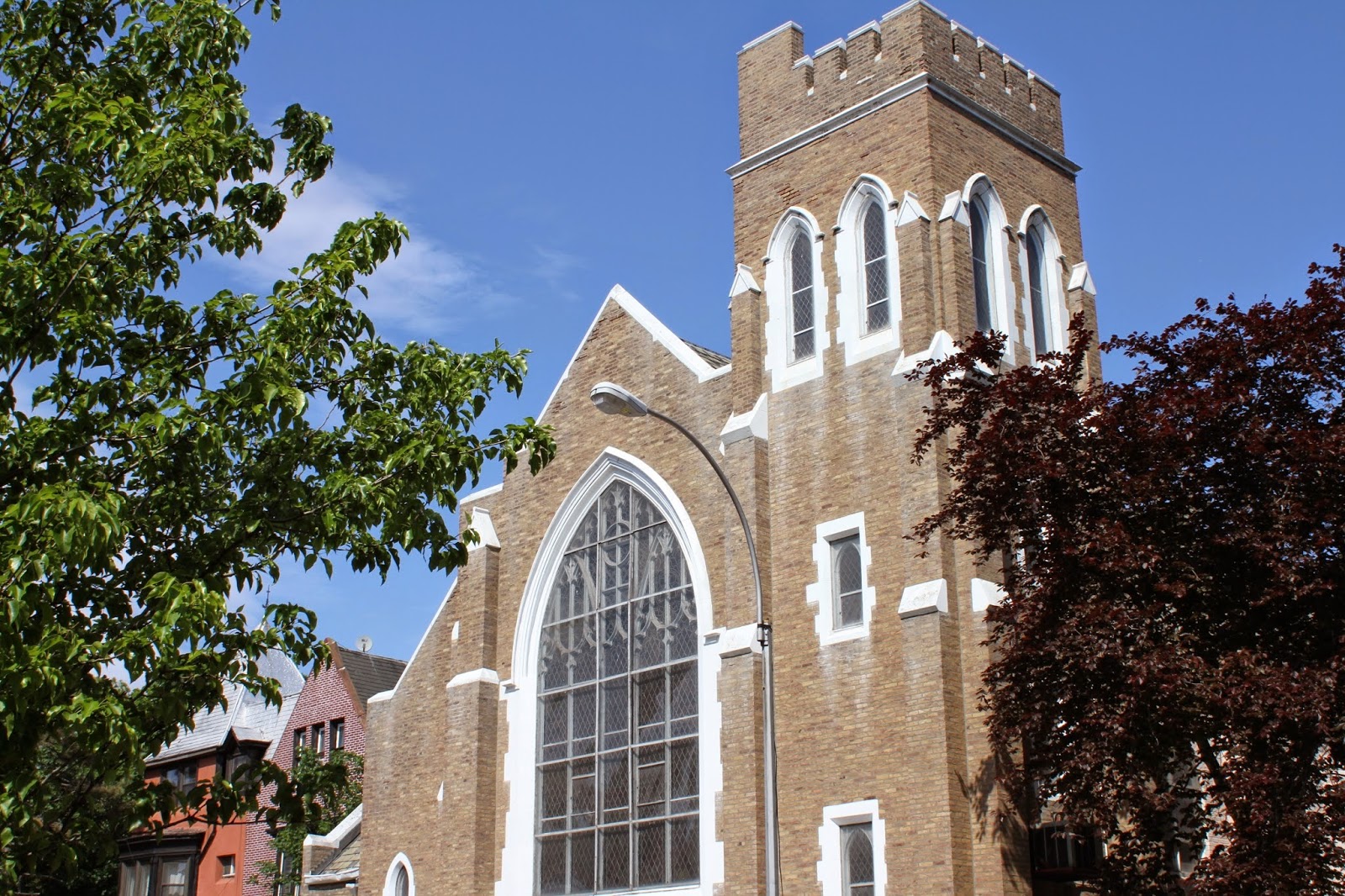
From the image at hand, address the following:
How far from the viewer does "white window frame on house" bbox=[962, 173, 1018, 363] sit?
2227cm

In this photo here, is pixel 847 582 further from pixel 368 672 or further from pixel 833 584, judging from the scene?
pixel 368 672

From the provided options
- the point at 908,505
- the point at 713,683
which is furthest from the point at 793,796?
the point at 908,505

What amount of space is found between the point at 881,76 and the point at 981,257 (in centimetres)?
312

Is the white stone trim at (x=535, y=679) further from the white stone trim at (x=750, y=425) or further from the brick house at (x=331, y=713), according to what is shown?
the brick house at (x=331, y=713)

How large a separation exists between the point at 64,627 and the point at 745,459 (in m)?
12.9

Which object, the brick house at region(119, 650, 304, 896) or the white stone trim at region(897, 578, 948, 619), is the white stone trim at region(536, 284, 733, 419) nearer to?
the white stone trim at region(897, 578, 948, 619)

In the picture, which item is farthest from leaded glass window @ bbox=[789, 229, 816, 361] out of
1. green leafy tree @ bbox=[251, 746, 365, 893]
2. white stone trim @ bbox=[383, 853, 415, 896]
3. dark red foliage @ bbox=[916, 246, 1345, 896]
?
green leafy tree @ bbox=[251, 746, 365, 893]

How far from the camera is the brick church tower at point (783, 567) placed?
1917cm

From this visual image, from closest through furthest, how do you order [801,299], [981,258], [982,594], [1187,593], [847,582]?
[1187,593]
[982,594]
[847,582]
[981,258]
[801,299]

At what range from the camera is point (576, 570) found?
2512 cm

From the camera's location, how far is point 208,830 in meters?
39.4

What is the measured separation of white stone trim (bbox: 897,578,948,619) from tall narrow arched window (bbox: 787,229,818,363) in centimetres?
467

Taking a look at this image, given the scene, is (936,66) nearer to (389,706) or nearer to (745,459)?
(745,459)

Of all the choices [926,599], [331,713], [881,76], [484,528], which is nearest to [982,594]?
[926,599]
